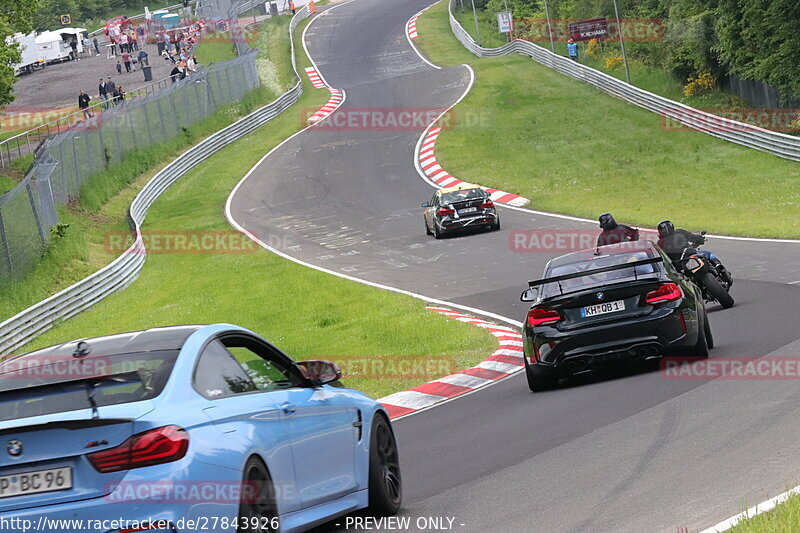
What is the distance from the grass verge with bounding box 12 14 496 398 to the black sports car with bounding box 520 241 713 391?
3053 millimetres

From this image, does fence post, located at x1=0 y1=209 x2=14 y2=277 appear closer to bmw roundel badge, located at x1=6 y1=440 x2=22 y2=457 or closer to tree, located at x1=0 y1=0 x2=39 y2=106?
tree, located at x1=0 y1=0 x2=39 y2=106

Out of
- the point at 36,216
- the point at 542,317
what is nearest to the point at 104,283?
the point at 36,216

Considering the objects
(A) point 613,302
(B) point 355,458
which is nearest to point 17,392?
(B) point 355,458

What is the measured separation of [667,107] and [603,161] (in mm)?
7653

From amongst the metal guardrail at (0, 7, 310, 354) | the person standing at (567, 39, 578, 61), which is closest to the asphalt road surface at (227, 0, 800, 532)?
the metal guardrail at (0, 7, 310, 354)

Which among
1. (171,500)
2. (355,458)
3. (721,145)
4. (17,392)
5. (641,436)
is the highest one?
(17,392)

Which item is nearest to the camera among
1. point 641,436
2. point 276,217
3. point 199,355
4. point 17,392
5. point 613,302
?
point 17,392

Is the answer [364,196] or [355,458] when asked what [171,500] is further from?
[364,196]

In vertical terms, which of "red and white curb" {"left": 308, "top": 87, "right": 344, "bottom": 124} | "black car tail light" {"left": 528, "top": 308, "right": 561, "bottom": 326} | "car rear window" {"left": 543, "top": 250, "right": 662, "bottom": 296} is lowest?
"red and white curb" {"left": 308, "top": 87, "right": 344, "bottom": 124}

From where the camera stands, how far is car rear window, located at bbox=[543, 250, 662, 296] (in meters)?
13.1

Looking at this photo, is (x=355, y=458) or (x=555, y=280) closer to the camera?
(x=355, y=458)

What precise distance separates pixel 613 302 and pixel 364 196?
29.3 meters

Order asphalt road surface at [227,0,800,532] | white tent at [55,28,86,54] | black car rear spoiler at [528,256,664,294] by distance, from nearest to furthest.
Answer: asphalt road surface at [227,0,800,532] < black car rear spoiler at [528,256,664,294] < white tent at [55,28,86,54]

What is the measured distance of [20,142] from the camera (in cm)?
4491
